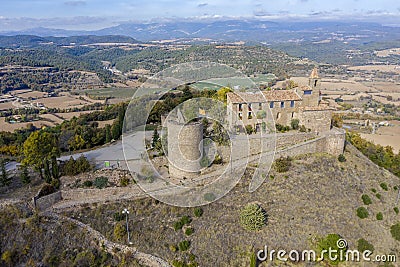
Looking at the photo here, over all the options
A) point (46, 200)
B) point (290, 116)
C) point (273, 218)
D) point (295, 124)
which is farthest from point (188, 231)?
point (290, 116)

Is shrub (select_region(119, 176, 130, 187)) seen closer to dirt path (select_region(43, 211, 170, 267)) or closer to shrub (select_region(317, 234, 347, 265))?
dirt path (select_region(43, 211, 170, 267))

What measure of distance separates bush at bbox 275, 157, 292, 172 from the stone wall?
14.4 meters

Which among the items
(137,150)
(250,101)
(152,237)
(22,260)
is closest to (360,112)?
(250,101)

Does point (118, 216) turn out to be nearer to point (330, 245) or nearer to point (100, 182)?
point (100, 182)

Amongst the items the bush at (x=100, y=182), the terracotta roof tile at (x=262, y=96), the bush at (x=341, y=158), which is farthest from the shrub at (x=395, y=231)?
the bush at (x=100, y=182)

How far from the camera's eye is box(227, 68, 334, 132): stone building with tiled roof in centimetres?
2481

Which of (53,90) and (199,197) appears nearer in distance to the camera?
(199,197)

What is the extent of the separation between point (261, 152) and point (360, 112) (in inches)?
2204

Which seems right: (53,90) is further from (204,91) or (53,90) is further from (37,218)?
(37,218)

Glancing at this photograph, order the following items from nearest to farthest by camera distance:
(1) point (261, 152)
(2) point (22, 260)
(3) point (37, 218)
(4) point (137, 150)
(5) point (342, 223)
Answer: (2) point (22, 260) < (3) point (37, 218) < (5) point (342, 223) < (1) point (261, 152) < (4) point (137, 150)

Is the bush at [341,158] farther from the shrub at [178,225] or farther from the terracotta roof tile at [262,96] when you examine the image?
the shrub at [178,225]

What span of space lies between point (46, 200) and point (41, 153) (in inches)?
144

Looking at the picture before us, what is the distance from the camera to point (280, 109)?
25.2 m

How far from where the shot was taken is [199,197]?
19.9 meters
